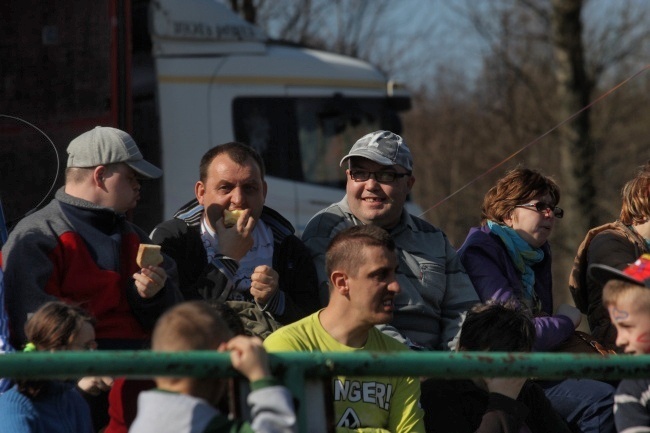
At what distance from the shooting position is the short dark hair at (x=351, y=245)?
15.3ft

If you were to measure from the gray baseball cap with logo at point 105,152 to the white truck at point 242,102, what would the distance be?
5.07 m

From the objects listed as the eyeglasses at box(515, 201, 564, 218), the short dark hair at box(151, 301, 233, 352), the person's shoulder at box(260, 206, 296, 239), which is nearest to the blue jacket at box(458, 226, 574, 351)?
the eyeglasses at box(515, 201, 564, 218)

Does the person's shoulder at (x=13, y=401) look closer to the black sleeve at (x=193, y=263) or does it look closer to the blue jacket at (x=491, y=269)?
the black sleeve at (x=193, y=263)

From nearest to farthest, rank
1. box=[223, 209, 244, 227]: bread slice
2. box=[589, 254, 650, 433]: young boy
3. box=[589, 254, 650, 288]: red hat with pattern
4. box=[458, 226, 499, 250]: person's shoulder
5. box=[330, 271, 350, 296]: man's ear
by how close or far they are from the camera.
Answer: box=[589, 254, 650, 433]: young boy, box=[589, 254, 650, 288]: red hat with pattern, box=[330, 271, 350, 296]: man's ear, box=[223, 209, 244, 227]: bread slice, box=[458, 226, 499, 250]: person's shoulder

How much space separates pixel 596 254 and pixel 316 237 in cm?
130

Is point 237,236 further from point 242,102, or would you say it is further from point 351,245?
point 242,102

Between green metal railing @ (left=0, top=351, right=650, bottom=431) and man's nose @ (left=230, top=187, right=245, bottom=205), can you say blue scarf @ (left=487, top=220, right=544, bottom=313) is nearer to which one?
man's nose @ (left=230, top=187, right=245, bottom=205)

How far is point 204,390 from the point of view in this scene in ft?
10.6

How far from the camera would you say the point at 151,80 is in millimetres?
11344

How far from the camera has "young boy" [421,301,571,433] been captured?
15.2 ft

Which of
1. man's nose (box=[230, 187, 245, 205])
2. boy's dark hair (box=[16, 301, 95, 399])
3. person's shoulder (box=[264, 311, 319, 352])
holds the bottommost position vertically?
person's shoulder (box=[264, 311, 319, 352])

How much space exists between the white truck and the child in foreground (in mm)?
5894

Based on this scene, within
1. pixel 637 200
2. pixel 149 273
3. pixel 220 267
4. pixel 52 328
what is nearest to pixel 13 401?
pixel 52 328

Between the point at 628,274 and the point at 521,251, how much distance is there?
1594 mm
